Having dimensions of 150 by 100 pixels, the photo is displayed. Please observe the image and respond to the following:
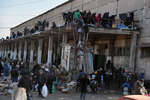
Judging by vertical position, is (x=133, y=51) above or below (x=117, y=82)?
above

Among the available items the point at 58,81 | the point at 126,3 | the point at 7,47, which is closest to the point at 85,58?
the point at 58,81

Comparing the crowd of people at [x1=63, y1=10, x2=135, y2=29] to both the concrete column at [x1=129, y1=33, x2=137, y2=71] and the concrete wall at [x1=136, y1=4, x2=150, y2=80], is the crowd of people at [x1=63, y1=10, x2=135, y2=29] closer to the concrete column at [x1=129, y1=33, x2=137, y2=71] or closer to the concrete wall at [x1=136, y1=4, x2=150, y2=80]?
the concrete column at [x1=129, y1=33, x2=137, y2=71]

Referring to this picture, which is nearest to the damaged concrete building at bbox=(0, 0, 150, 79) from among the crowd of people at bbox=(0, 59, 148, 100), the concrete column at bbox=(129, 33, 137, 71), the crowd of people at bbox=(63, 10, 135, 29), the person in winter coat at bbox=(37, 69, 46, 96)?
the concrete column at bbox=(129, 33, 137, 71)

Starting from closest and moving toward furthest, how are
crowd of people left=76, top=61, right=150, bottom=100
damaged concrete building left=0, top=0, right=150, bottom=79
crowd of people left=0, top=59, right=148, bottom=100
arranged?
crowd of people left=0, top=59, right=148, bottom=100 < crowd of people left=76, top=61, right=150, bottom=100 < damaged concrete building left=0, top=0, right=150, bottom=79

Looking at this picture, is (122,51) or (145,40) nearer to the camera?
(145,40)

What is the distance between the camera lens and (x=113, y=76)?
634 inches

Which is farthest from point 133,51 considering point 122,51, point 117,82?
point 117,82

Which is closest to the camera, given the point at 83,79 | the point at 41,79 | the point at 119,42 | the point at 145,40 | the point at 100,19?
the point at 83,79

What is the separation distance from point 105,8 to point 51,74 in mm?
11266

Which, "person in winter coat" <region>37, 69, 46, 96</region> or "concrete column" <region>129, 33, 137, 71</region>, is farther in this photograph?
"concrete column" <region>129, 33, 137, 71</region>

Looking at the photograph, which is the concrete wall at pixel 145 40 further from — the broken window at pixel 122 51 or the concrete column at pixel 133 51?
the broken window at pixel 122 51

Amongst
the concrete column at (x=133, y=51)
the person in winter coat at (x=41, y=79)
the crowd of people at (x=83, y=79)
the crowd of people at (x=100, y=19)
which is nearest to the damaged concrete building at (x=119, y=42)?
the concrete column at (x=133, y=51)

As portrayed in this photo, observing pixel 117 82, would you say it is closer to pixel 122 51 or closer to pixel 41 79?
pixel 122 51

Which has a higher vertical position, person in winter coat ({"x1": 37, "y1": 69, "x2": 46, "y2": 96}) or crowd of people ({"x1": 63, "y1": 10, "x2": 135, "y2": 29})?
crowd of people ({"x1": 63, "y1": 10, "x2": 135, "y2": 29})
